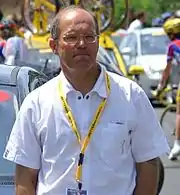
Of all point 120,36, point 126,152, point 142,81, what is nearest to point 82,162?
point 126,152

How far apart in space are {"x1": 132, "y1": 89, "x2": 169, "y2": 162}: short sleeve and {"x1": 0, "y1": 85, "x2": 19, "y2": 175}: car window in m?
1.41

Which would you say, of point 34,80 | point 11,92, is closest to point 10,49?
point 34,80

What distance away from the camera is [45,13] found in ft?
55.2

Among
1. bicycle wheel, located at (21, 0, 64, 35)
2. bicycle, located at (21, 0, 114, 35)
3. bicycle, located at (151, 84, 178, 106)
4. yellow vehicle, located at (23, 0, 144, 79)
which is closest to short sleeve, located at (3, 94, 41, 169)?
yellow vehicle, located at (23, 0, 144, 79)

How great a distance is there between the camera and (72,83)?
405 centimetres

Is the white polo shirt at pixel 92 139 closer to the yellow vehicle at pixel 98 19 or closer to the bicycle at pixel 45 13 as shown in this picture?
the yellow vehicle at pixel 98 19

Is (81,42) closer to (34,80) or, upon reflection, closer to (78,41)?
(78,41)

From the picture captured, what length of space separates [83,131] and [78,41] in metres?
0.41

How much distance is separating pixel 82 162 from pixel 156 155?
0.37 meters

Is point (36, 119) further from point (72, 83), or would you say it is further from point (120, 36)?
point (120, 36)

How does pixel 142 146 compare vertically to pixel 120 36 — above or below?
above

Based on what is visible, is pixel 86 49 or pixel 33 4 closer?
pixel 86 49

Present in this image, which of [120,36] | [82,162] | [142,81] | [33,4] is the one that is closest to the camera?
[82,162]

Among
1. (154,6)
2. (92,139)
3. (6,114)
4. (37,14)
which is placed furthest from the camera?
(154,6)
